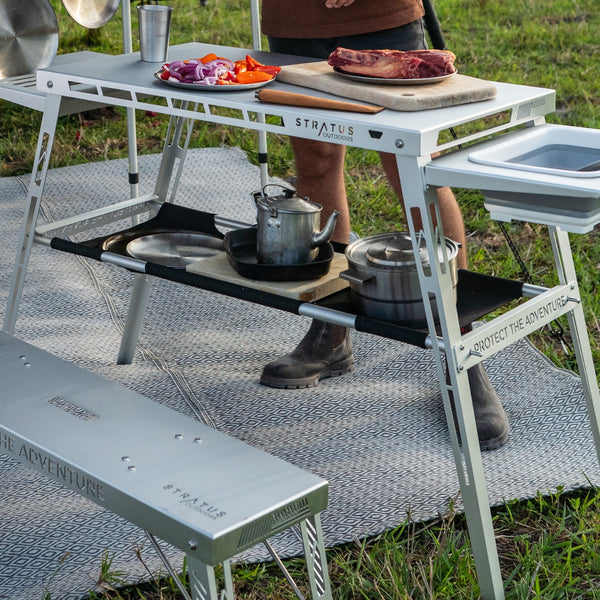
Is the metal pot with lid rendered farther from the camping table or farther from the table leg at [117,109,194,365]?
the table leg at [117,109,194,365]

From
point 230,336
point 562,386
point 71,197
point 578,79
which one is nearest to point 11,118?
point 71,197

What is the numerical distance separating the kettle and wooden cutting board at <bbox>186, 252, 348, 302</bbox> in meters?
0.07

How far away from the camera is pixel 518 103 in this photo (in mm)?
1941

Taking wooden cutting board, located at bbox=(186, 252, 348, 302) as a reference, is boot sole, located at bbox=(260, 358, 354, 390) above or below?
below

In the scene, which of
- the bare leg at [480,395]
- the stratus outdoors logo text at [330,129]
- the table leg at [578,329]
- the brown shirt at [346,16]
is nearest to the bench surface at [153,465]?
the stratus outdoors logo text at [330,129]

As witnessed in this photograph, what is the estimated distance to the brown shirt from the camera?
2.54 meters

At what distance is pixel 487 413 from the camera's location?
2.45 m

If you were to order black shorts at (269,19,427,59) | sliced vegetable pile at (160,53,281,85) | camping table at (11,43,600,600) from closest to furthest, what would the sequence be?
1. camping table at (11,43,600,600)
2. sliced vegetable pile at (160,53,281,85)
3. black shorts at (269,19,427,59)

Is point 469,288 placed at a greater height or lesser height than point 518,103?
lesser

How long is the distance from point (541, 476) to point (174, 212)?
1146 millimetres

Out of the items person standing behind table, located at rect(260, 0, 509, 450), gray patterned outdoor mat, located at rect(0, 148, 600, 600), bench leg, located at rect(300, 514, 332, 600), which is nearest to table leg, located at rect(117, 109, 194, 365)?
gray patterned outdoor mat, located at rect(0, 148, 600, 600)

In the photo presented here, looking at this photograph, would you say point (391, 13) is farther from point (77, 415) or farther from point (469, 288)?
point (77, 415)

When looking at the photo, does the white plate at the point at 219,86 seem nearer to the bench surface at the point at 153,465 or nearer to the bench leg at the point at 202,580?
the bench surface at the point at 153,465

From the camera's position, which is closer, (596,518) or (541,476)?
(596,518)
